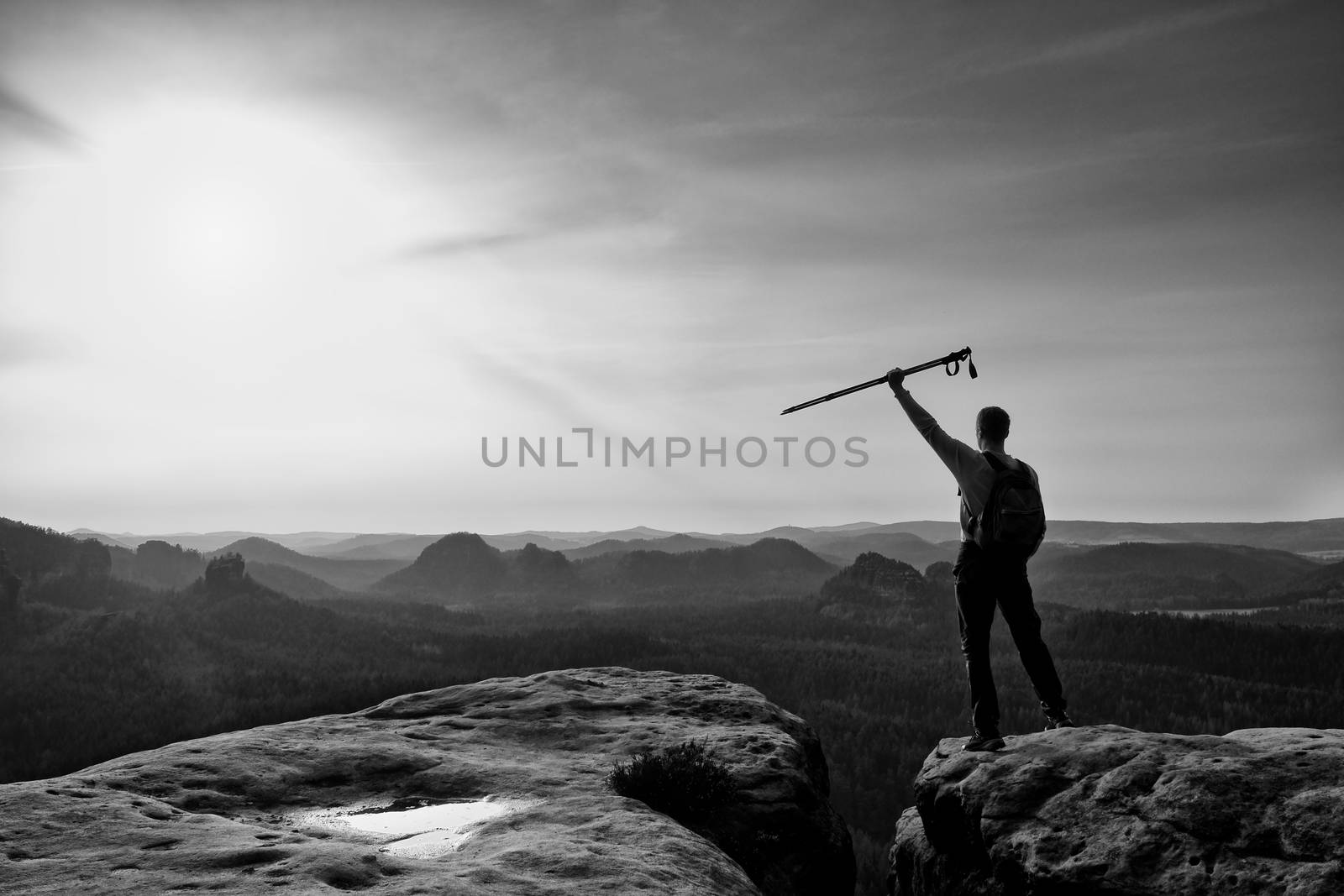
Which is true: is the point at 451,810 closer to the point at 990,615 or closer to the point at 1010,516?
the point at 990,615

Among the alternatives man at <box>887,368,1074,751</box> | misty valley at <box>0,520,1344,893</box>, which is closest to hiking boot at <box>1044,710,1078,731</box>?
man at <box>887,368,1074,751</box>

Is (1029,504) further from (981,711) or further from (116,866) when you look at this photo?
(116,866)

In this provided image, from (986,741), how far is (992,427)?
14.5ft

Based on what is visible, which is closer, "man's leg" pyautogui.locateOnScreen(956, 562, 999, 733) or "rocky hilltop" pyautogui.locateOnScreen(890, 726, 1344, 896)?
"rocky hilltop" pyautogui.locateOnScreen(890, 726, 1344, 896)

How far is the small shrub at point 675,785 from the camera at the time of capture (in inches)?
429

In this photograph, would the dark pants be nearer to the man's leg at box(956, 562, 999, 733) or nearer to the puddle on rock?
the man's leg at box(956, 562, 999, 733)

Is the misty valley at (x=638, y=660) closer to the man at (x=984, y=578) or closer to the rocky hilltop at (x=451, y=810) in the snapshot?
the rocky hilltop at (x=451, y=810)

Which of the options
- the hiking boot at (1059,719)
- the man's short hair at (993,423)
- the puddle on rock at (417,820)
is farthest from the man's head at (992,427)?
the puddle on rock at (417,820)

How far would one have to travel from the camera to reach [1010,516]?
31.0 ft

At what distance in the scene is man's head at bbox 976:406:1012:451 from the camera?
33.0 ft

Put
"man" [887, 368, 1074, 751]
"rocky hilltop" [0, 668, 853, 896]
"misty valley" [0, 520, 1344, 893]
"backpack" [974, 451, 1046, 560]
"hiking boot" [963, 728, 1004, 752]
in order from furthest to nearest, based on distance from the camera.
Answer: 1. "misty valley" [0, 520, 1344, 893]
2. "hiking boot" [963, 728, 1004, 752]
3. "man" [887, 368, 1074, 751]
4. "backpack" [974, 451, 1046, 560]
5. "rocky hilltop" [0, 668, 853, 896]

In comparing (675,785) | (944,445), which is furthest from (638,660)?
(944,445)

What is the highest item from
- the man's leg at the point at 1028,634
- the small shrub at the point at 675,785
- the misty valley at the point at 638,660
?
the man's leg at the point at 1028,634

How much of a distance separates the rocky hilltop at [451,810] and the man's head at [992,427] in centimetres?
637
